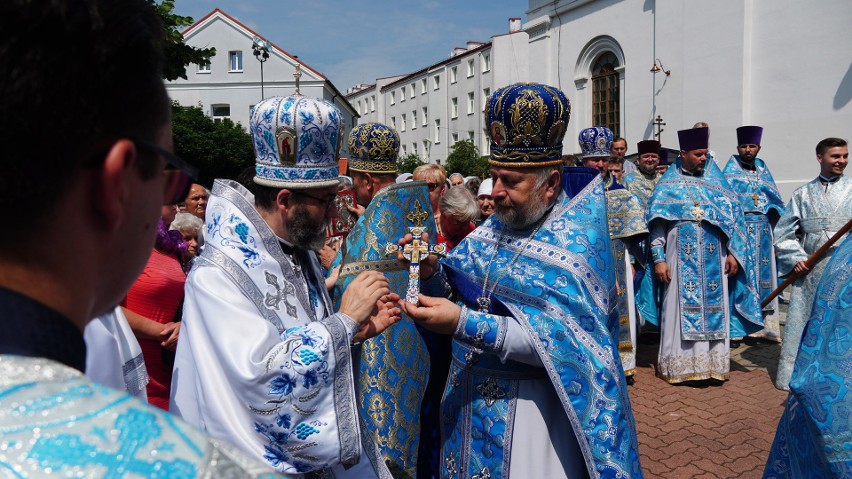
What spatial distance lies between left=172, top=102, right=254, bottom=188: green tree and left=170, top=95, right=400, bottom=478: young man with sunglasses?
30095 millimetres

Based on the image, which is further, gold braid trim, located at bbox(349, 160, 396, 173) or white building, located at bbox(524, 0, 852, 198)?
white building, located at bbox(524, 0, 852, 198)

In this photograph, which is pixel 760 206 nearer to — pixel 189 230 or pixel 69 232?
pixel 189 230

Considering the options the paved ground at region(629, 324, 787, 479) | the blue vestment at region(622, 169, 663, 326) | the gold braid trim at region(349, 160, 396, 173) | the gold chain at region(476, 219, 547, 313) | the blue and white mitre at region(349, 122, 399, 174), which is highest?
the blue and white mitre at region(349, 122, 399, 174)

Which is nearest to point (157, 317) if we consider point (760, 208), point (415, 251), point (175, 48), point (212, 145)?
point (415, 251)

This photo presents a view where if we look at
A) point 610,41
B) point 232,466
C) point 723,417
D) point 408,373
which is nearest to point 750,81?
point 610,41

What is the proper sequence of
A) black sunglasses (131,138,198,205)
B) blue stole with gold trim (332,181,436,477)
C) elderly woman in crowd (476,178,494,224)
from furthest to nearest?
elderly woman in crowd (476,178,494,224) < blue stole with gold trim (332,181,436,477) < black sunglasses (131,138,198,205)

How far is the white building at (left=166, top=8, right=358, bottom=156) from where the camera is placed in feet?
155

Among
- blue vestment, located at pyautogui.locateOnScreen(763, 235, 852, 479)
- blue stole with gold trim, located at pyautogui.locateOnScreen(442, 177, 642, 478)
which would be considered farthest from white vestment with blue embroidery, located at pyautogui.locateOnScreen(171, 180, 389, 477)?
blue vestment, located at pyautogui.locateOnScreen(763, 235, 852, 479)

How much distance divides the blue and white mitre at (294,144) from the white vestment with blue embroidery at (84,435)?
6.02 ft

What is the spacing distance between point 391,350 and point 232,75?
47457 mm

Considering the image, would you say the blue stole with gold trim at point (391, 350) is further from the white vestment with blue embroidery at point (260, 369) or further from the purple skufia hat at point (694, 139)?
the purple skufia hat at point (694, 139)

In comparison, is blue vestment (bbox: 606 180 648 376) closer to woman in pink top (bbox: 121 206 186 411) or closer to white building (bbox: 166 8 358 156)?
woman in pink top (bbox: 121 206 186 411)

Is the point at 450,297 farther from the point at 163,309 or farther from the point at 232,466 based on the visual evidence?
the point at 232,466

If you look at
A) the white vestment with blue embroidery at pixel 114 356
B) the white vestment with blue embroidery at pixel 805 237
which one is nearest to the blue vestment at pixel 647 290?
the white vestment with blue embroidery at pixel 805 237
